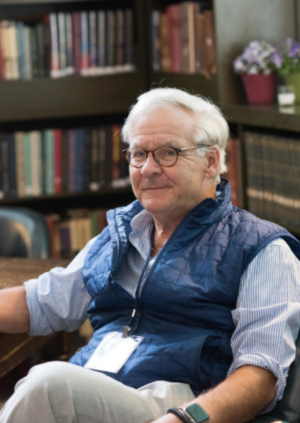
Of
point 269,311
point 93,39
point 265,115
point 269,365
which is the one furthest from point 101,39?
point 269,365

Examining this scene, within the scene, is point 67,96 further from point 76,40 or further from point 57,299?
point 57,299

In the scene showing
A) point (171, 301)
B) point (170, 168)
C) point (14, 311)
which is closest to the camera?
point (171, 301)

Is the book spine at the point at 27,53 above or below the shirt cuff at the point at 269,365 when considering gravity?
above

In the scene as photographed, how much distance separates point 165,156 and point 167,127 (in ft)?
0.26

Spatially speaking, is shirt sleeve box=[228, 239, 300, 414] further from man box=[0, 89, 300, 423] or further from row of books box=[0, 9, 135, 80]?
row of books box=[0, 9, 135, 80]

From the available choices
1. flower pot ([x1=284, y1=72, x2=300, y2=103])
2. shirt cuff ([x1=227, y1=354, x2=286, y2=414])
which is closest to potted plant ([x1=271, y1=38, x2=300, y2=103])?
flower pot ([x1=284, y1=72, x2=300, y2=103])

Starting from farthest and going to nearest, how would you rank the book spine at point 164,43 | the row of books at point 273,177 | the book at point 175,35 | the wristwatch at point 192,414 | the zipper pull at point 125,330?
the book spine at point 164,43
the book at point 175,35
the row of books at point 273,177
the zipper pull at point 125,330
the wristwatch at point 192,414

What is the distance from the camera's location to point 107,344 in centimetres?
174

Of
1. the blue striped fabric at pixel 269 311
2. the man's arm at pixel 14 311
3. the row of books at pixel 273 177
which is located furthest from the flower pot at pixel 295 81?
the man's arm at pixel 14 311

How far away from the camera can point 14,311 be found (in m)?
1.91

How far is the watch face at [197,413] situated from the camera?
1.38m

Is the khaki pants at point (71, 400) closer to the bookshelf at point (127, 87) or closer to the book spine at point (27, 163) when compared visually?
the bookshelf at point (127, 87)

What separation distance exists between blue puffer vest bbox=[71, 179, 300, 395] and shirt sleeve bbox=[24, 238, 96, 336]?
0.20 meters

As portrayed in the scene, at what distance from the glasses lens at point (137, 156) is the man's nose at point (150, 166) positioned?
1.3 inches
